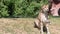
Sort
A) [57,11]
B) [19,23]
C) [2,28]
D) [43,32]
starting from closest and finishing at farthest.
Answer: [43,32] < [2,28] < [19,23] < [57,11]

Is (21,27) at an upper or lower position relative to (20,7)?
upper

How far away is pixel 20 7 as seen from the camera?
603 inches

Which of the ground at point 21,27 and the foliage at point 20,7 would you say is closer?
the ground at point 21,27

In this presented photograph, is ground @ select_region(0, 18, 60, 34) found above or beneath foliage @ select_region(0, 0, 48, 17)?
above

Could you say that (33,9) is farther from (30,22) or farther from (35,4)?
(30,22)

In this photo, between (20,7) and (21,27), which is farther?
(20,7)

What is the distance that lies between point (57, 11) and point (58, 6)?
46cm

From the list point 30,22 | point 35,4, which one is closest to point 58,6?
point 35,4

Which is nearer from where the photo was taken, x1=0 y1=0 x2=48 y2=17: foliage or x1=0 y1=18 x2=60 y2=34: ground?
x1=0 y1=18 x2=60 y2=34: ground

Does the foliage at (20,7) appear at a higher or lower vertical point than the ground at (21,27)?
lower

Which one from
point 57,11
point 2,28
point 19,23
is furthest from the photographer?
point 57,11

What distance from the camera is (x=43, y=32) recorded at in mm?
7273

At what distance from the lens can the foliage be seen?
15.0 metres

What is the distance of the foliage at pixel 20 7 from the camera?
15.0 metres
